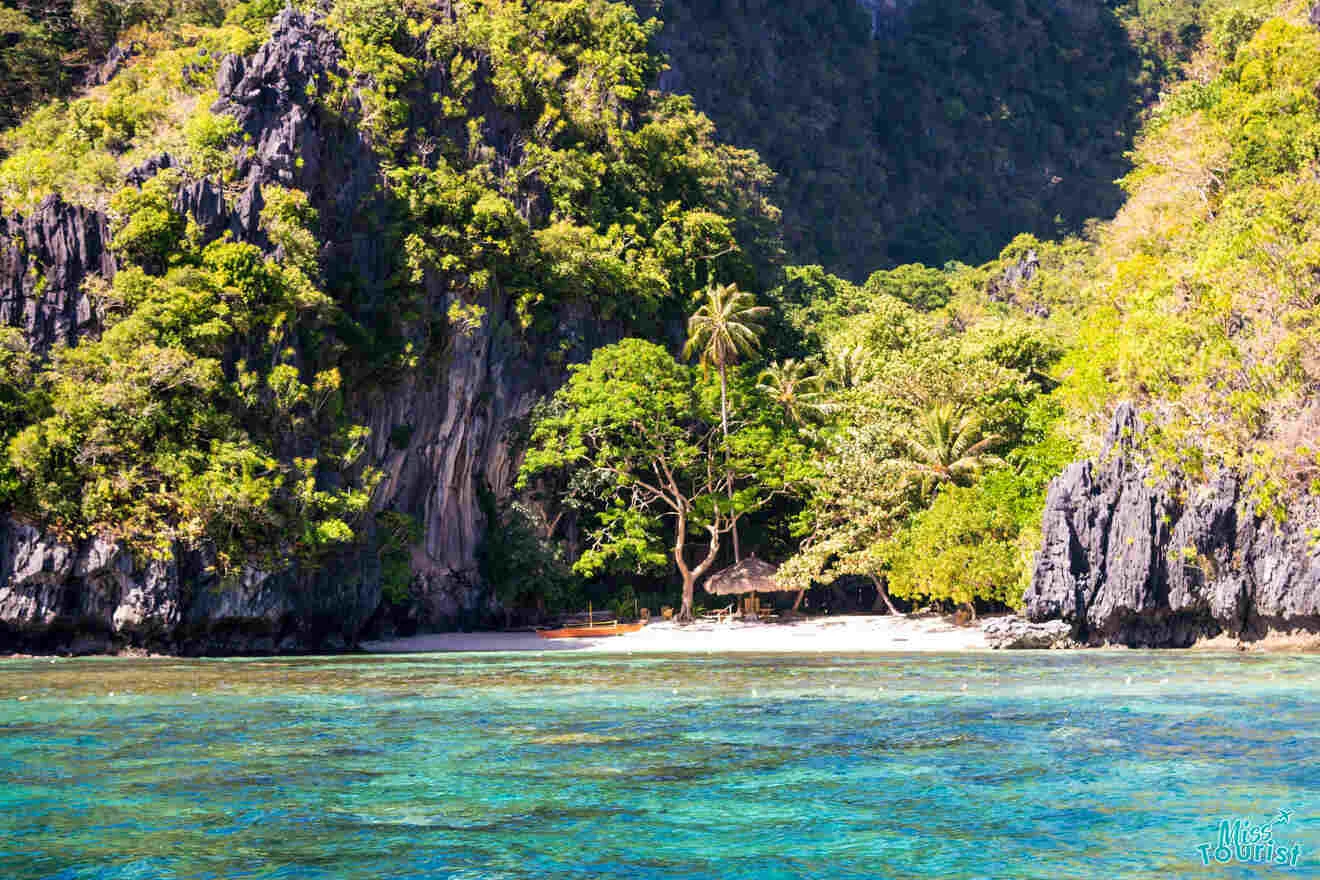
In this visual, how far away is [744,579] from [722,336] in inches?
346

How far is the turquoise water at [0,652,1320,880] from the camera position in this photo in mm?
8672

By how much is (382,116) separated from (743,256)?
56.0ft

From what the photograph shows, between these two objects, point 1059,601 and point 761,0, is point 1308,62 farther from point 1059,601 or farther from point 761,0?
point 761,0

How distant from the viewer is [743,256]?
163 ft

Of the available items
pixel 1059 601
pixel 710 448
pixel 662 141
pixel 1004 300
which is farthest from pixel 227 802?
pixel 1004 300

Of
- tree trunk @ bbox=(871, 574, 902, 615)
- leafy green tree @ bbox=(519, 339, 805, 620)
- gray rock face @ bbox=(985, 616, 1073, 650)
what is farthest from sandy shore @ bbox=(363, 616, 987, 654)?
leafy green tree @ bbox=(519, 339, 805, 620)

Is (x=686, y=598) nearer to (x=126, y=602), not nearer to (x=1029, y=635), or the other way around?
(x=1029, y=635)

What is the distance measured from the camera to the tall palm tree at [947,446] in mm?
37031

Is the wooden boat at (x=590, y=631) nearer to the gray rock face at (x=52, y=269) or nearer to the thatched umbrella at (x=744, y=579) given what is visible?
the thatched umbrella at (x=744, y=579)

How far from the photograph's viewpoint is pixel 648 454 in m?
39.3

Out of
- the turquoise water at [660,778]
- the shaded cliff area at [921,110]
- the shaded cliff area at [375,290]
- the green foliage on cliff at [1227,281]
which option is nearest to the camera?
the turquoise water at [660,778]

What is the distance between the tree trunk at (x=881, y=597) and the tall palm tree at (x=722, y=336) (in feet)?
15.6

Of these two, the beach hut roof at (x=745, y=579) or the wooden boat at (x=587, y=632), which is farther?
the beach hut roof at (x=745, y=579)

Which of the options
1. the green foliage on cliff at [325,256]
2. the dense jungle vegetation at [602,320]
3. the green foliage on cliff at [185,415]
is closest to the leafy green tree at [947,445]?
the dense jungle vegetation at [602,320]
